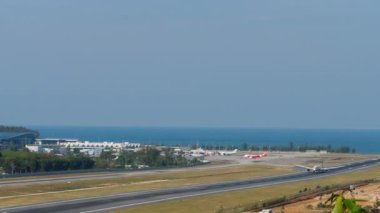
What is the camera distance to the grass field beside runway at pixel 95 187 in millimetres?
53562

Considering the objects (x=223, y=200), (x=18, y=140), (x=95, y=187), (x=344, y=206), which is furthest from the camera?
(x=18, y=140)

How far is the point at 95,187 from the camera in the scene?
6419 cm

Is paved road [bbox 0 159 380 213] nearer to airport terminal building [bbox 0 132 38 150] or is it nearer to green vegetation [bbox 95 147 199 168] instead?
green vegetation [bbox 95 147 199 168]

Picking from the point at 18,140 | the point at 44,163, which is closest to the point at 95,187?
the point at 44,163

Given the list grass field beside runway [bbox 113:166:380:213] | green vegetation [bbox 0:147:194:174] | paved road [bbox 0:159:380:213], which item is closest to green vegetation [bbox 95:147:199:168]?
green vegetation [bbox 0:147:194:174]

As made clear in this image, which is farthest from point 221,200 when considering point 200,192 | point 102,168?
point 102,168

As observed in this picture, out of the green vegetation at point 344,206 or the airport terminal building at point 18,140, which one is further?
the airport terminal building at point 18,140

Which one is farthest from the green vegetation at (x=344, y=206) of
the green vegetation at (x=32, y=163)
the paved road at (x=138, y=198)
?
the green vegetation at (x=32, y=163)

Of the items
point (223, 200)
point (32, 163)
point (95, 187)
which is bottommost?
point (223, 200)

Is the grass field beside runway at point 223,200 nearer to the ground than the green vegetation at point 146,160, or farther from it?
nearer to the ground

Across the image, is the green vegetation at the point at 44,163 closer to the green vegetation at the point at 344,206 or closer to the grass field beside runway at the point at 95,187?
the grass field beside runway at the point at 95,187

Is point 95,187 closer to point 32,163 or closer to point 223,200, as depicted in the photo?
point 223,200

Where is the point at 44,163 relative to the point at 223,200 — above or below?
above

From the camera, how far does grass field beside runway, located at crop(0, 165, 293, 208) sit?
53.6 metres
